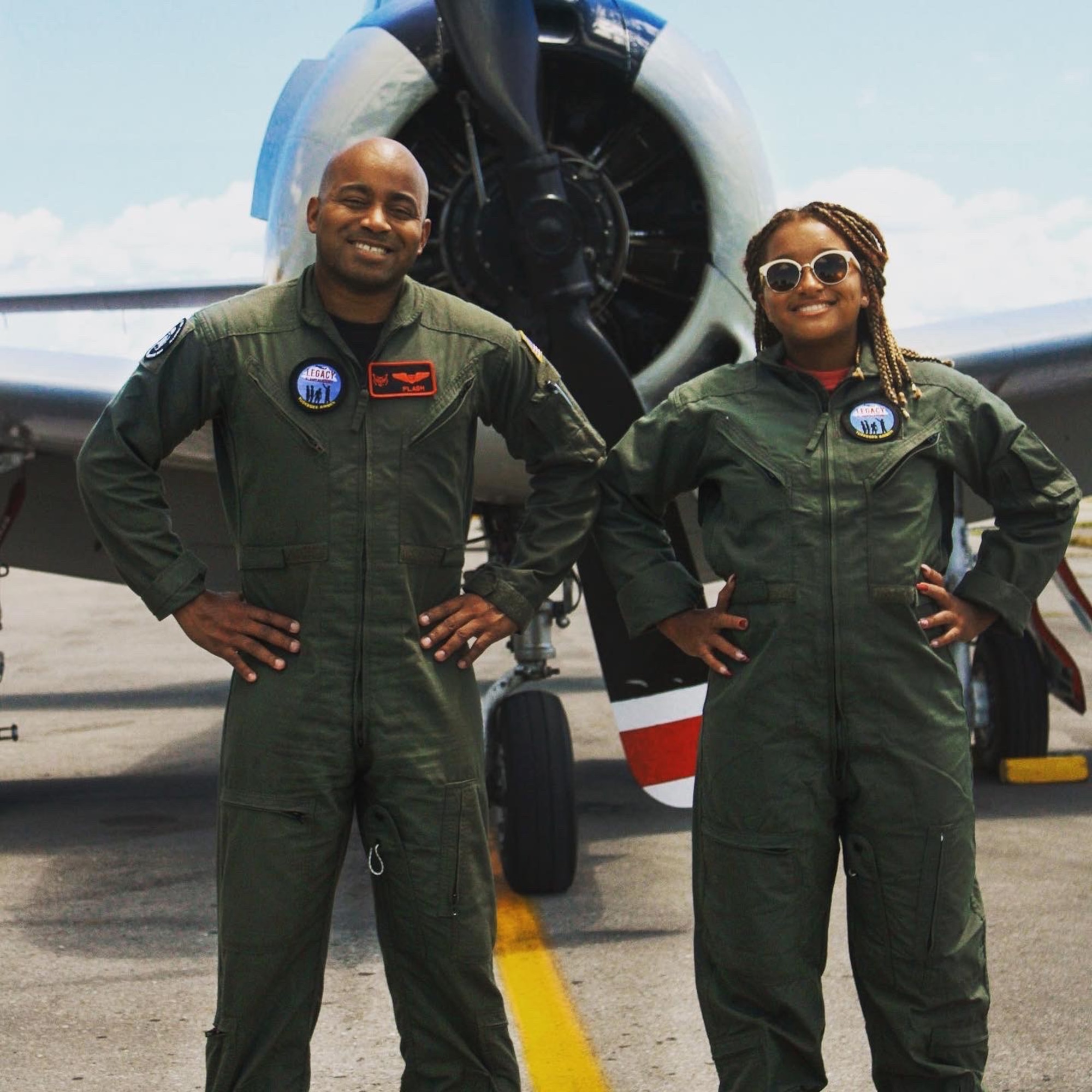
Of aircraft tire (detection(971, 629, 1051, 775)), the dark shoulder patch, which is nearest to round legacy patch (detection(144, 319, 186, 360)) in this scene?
the dark shoulder patch

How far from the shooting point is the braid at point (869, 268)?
8.59 ft

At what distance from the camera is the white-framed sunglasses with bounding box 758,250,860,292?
260 cm

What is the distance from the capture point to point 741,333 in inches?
188

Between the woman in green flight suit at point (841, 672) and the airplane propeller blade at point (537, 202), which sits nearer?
the woman in green flight suit at point (841, 672)

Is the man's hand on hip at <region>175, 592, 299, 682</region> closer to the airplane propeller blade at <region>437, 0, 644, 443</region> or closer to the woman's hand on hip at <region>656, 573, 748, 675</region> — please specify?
the woman's hand on hip at <region>656, 573, 748, 675</region>

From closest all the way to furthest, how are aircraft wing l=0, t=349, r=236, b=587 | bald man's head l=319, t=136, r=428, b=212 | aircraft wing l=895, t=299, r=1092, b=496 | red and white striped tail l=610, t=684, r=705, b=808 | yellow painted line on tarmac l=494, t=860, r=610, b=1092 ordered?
bald man's head l=319, t=136, r=428, b=212
yellow painted line on tarmac l=494, t=860, r=610, b=1092
red and white striped tail l=610, t=684, r=705, b=808
aircraft wing l=0, t=349, r=236, b=587
aircraft wing l=895, t=299, r=1092, b=496

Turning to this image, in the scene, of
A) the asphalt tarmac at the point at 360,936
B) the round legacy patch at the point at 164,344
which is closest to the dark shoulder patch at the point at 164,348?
the round legacy patch at the point at 164,344

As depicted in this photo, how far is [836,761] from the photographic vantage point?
2.51 metres

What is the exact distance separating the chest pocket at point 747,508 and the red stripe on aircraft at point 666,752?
1.83 m

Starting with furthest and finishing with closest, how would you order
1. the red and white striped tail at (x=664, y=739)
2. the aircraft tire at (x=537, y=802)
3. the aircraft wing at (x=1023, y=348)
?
the aircraft wing at (x=1023, y=348), the aircraft tire at (x=537, y=802), the red and white striped tail at (x=664, y=739)

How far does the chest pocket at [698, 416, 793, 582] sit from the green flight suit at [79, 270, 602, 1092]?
0.42 metres

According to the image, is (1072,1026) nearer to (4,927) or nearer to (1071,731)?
(4,927)

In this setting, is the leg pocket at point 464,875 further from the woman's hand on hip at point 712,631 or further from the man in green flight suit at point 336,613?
the woman's hand on hip at point 712,631

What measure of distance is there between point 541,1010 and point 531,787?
1.21m
